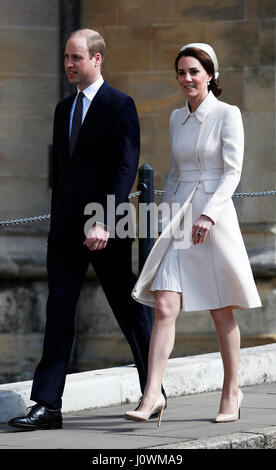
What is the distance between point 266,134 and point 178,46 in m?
0.92

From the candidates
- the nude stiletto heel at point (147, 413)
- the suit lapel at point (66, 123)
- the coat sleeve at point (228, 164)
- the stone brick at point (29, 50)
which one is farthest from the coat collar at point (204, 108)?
the stone brick at point (29, 50)

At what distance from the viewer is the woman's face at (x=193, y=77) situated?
225 inches

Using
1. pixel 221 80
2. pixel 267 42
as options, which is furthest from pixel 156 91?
pixel 267 42

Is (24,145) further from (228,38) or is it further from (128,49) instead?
(228,38)

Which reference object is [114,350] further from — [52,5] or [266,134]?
[52,5]

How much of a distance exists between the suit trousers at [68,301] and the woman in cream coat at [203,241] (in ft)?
0.43

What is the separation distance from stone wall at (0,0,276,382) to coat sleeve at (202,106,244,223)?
359 centimetres

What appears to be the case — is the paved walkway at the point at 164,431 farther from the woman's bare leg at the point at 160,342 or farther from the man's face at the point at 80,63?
the man's face at the point at 80,63

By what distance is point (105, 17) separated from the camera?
9422 mm

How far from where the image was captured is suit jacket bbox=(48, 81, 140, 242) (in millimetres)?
5664

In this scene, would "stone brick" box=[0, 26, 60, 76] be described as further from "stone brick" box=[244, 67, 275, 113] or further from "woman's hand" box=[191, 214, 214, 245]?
"woman's hand" box=[191, 214, 214, 245]

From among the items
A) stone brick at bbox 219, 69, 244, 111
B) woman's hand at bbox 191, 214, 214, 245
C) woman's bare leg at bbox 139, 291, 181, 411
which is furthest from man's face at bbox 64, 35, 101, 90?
stone brick at bbox 219, 69, 244, 111
